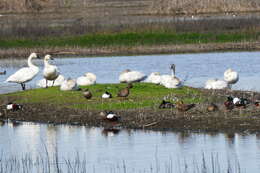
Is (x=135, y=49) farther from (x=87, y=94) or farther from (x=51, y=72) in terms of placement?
(x=87, y=94)

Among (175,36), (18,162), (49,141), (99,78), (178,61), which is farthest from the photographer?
(175,36)

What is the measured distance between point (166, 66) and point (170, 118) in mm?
13702

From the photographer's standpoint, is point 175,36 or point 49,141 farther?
point 175,36

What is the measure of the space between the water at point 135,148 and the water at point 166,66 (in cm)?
763

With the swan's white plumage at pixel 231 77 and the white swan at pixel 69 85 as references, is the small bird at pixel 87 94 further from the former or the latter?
the swan's white plumage at pixel 231 77

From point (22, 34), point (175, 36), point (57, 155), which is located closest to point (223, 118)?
point (57, 155)

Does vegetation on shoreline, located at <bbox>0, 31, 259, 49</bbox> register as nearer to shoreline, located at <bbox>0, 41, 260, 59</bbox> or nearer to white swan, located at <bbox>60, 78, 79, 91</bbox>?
shoreline, located at <bbox>0, 41, 260, 59</bbox>

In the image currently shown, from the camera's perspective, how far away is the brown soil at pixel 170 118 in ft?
50.6

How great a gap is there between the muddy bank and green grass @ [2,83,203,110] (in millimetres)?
13936

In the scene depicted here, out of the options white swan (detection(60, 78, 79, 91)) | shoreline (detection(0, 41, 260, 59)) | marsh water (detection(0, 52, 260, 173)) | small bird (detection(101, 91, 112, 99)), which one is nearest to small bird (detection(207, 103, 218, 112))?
marsh water (detection(0, 52, 260, 173))

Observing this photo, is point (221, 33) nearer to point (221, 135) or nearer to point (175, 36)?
point (175, 36)

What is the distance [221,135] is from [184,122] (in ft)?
4.04

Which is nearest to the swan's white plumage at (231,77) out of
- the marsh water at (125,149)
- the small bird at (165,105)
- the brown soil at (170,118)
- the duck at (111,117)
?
the brown soil at (170,118)

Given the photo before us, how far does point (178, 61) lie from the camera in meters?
30.9
